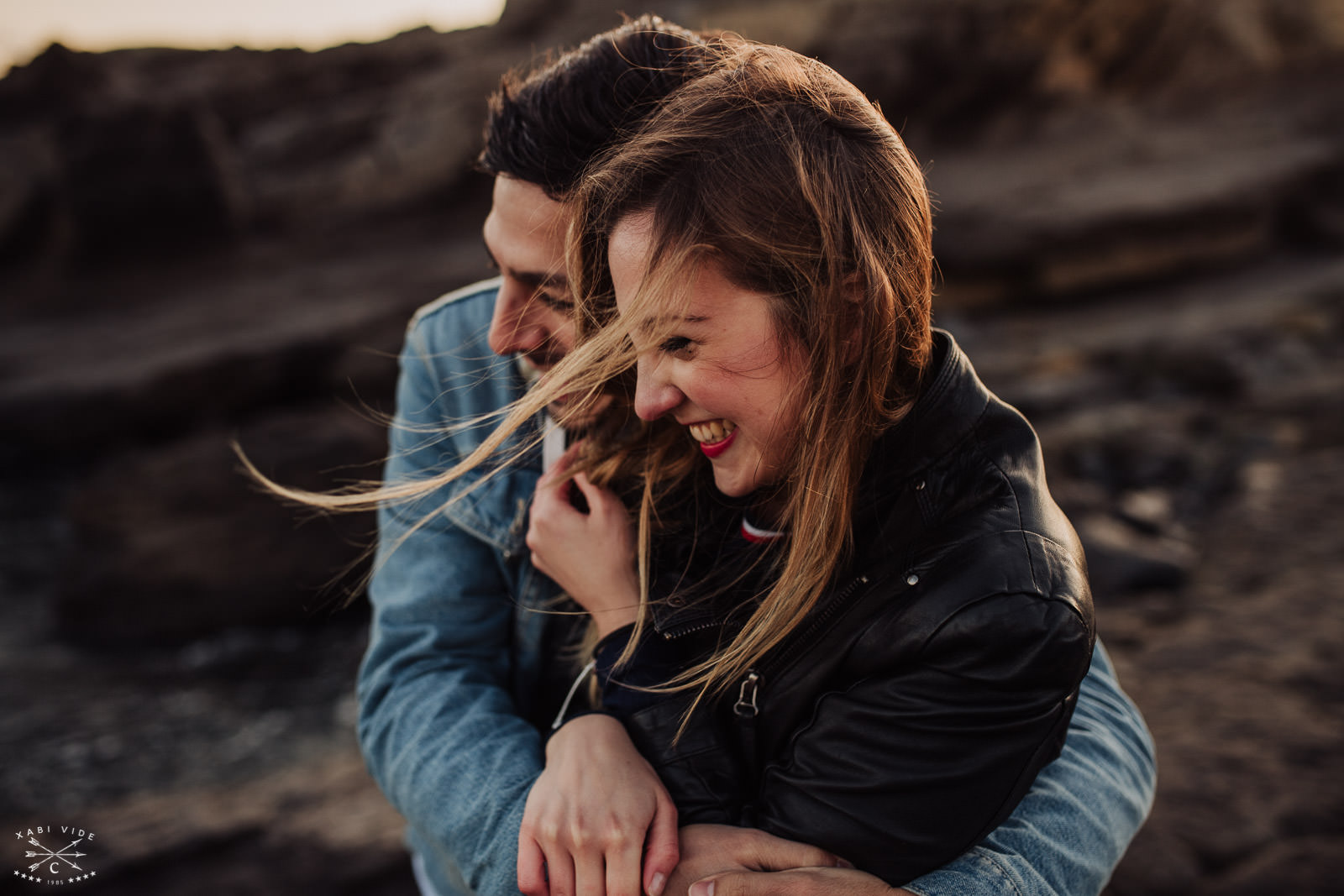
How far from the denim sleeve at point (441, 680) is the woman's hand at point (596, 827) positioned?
94 millimetres

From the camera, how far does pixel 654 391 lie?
1350 mm

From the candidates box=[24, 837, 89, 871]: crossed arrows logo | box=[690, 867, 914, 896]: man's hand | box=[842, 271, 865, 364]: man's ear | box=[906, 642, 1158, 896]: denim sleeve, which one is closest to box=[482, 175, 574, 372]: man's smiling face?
box=[842, 271, 865, 364]: man's ear

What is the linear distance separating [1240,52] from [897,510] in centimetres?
1658

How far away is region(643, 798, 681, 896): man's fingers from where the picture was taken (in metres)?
1.28

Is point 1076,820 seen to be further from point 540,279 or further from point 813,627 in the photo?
point 540,279

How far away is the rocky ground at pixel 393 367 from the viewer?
3406 mm

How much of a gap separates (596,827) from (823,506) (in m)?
0.55

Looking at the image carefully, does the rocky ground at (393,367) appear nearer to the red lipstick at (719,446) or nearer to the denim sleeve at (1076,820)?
the denim sleeve at (1076,820)

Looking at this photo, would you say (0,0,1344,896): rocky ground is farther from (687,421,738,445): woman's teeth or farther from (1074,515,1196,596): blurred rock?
(687,421,738,445): woman's teeth

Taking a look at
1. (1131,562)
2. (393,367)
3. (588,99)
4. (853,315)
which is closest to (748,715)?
(853,315)

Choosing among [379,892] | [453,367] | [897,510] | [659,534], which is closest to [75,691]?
[379,892]

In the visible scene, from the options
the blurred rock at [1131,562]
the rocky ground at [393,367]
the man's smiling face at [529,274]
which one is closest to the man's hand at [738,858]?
the man's smiling face at [529,274]

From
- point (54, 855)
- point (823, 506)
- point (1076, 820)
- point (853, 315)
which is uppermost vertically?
point (853, 315)

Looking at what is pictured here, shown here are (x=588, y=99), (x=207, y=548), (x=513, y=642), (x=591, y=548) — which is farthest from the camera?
(x=207, y=548)
